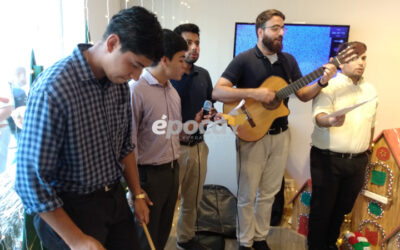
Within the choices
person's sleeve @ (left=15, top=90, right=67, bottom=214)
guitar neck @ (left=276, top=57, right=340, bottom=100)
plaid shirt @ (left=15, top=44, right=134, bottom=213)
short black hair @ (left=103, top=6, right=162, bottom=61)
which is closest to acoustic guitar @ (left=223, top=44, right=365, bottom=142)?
guitar neck @ (left=276, top=57, right=340, bottom=100)

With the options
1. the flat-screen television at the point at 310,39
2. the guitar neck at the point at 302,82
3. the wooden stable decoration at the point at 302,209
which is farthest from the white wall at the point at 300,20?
the guitar neck at the point at 302,82

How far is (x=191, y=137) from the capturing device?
1.87 metres

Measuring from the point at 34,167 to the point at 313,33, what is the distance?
246 centimetres

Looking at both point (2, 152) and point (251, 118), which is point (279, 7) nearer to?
point (251, 118)

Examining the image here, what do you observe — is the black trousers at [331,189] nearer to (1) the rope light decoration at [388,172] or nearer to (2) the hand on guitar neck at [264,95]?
(1) the rope light decoration at [388,172]

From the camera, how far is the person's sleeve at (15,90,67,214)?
0.76m

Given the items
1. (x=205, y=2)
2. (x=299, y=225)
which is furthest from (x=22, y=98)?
(x=299, y=225)

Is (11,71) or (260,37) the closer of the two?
(11,71)

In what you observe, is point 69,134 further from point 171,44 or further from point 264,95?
point 264,95

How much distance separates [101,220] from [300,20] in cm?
241

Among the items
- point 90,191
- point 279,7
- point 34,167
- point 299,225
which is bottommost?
point 299,225

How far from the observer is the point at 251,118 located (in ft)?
5.94

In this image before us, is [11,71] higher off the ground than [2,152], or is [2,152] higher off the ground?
[11,71]

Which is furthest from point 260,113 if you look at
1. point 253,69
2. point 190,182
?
point 190,182
